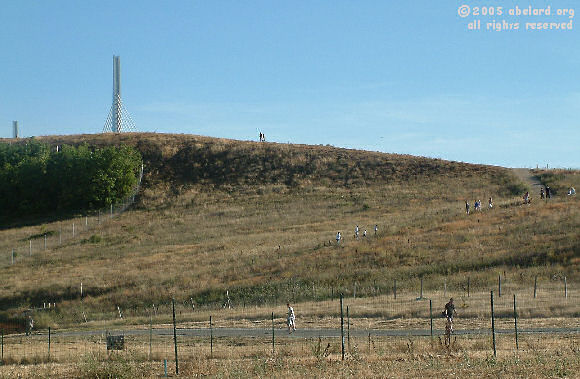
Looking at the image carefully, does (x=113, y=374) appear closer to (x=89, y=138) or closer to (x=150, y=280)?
(x=150, y=280)

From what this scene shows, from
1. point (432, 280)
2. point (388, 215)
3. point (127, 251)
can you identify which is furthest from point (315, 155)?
point (432, 280)

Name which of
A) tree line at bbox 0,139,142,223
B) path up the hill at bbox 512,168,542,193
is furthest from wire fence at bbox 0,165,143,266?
path up the hill at bbox 512,168,542,193

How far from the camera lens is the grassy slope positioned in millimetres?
46000

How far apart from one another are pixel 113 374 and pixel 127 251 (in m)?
46.5

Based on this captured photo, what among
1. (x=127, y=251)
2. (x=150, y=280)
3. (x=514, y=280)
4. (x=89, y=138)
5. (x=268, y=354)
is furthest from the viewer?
(x=89, y=138)

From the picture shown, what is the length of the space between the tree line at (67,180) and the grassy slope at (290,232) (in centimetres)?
426

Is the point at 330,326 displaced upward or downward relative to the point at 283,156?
downward

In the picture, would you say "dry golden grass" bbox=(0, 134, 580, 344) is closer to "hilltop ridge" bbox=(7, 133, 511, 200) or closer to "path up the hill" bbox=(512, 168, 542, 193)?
"hilltop ridge" bbox=(7, 133, 511, 200)

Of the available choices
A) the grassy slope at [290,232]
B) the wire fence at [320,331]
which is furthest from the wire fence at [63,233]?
the wire fence at [320,331]

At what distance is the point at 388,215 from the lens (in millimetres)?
70812

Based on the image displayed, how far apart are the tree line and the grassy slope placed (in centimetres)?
426

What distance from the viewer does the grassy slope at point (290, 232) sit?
4600 cm

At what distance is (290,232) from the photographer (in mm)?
64562

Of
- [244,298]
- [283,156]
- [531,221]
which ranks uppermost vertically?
[283,156]
